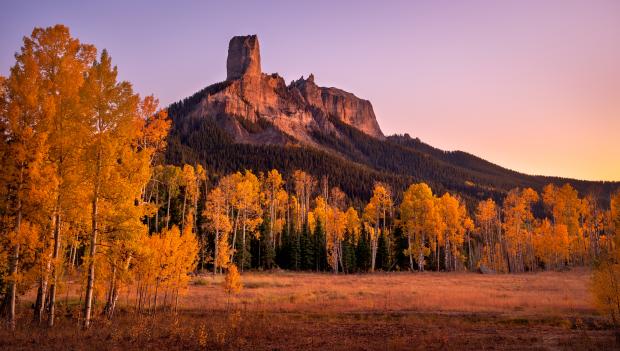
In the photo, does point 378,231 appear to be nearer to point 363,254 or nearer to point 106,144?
point 363,254

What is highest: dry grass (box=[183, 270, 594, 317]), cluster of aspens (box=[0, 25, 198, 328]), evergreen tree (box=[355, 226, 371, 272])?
cluster of aspens (box=[0, 25, 198, 328])

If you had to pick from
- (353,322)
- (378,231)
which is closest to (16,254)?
(353,322)

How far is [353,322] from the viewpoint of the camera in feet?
70.2

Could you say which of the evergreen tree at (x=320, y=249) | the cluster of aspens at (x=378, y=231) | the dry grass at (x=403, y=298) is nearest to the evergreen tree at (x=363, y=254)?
the cluster of aspens at (x=378, y=231)

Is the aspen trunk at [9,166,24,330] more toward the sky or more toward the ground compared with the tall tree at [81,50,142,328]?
more toward the ground

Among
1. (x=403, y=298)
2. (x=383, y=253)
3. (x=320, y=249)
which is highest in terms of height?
(x=320, y=249)

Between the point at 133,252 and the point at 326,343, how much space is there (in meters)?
8.63

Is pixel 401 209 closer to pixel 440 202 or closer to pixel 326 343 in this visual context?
pixel 440 202

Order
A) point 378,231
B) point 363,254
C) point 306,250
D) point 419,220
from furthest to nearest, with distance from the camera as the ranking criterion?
point 378,231, point 363,254, point 306,250, point 419,220

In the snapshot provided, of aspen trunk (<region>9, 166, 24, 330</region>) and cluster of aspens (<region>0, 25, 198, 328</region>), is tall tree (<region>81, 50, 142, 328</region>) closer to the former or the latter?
cluster of aspens (<region>0, 25, 198, 328</region>)

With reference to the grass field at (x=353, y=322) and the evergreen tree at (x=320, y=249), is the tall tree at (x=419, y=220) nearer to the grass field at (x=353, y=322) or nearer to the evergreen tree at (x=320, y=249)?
the evergreen tree at (x=320, y=249)

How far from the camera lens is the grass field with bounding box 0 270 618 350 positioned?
1523 centimetres

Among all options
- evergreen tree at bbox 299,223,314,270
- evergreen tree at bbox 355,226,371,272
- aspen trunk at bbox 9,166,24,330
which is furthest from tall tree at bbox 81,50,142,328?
evergreen tree at bbox 355,226,371,272

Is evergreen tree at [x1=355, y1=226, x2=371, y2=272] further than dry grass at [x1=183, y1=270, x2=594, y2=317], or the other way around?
evergreen tree at [x1=355, y1=226, x2=371, y2=272]
